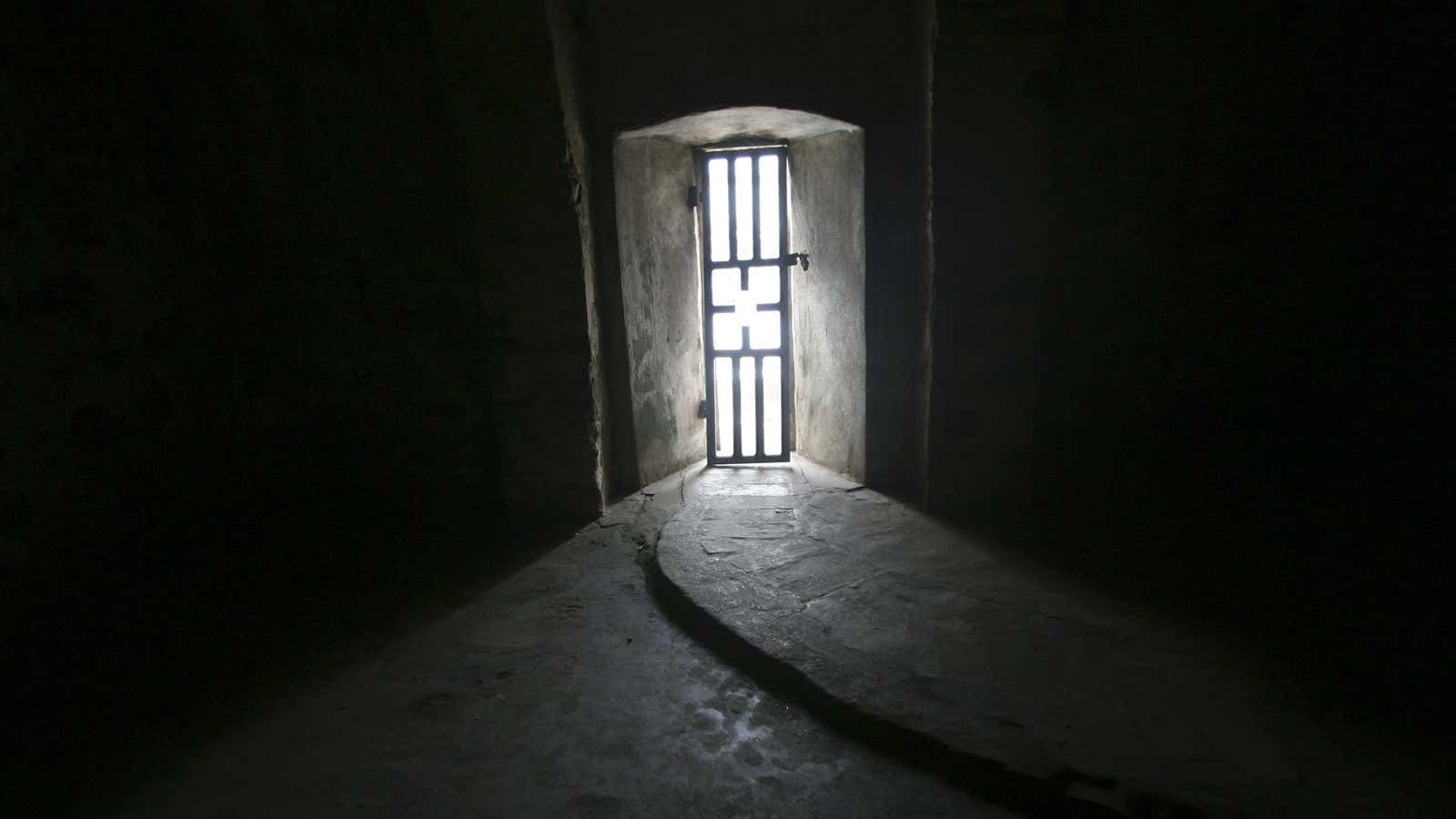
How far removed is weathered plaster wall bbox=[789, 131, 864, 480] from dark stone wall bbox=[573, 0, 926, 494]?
0.11m

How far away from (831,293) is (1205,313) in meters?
1.59

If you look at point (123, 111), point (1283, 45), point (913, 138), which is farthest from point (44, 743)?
point (1283, 45)

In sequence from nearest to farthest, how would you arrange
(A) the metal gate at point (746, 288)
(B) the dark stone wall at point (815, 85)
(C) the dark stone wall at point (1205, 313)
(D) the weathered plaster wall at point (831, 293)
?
(C) the dark stone wall at point (1205, 313) < (B) the dark stone wall at point (815, 85) < (D) the weathered plaster wall at point (831, 293) < (A) the metal gate at point (746, 288)

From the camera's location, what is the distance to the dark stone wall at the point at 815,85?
321cm

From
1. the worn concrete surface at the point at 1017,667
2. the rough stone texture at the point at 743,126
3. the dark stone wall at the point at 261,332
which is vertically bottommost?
the worn concrete surface at the point at 1017,667

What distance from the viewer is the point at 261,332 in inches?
141

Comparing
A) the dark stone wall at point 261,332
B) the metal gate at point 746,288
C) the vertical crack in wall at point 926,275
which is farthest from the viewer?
the metal gate at point 746,288

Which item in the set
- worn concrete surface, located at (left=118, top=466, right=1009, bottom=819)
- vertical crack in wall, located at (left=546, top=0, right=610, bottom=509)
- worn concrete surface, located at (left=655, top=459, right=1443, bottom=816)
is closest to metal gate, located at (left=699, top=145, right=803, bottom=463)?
vertical crack in wall, located at (left=546, top=0, right=610, bottom=509)

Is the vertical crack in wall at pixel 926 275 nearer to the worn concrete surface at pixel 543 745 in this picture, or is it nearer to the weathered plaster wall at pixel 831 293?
the weathered plaster wall at pixel 831 293

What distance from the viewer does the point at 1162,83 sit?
2754 mm

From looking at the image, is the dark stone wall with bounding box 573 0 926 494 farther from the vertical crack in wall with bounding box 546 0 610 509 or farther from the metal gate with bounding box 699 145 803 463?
the metal gate with bounding box 699 145 803 463

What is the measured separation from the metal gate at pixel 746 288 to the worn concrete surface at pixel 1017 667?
3.35 feet

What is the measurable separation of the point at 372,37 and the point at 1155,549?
3782mm

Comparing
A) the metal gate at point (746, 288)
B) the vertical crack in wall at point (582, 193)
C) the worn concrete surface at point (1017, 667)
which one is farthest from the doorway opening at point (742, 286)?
the worn concrete surface at point (1017, 667)
